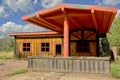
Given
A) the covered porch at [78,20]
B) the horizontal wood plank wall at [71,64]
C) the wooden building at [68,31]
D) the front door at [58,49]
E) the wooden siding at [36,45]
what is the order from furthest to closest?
the front door at [58,49]
the wooden siding at [36,45]
the wooden building at [68,31]
the covered porch at [78,20]
the horizontal wood plank wall at [71,64]

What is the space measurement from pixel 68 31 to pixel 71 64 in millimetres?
2624

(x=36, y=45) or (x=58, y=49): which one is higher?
(x=36, y=45)

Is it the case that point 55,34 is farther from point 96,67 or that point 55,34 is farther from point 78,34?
point 96,67

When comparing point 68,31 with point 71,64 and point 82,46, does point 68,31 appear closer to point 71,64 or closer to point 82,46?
point 71,64

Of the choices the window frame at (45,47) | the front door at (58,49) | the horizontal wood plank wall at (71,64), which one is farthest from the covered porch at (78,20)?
the window frame at (45,47)

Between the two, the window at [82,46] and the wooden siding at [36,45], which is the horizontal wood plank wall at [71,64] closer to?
the window at [82,46]

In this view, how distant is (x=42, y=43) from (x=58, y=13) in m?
10.2

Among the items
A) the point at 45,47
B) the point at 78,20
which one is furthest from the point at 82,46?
the point at 78,20

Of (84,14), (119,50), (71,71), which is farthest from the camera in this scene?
(119,50)

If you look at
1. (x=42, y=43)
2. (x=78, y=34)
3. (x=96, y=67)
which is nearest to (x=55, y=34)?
(x=42, y=43)

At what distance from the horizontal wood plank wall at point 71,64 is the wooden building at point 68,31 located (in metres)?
1.29

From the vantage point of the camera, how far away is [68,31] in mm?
14070

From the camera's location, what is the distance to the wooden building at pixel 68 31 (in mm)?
13875

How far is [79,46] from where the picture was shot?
70.9 ft
